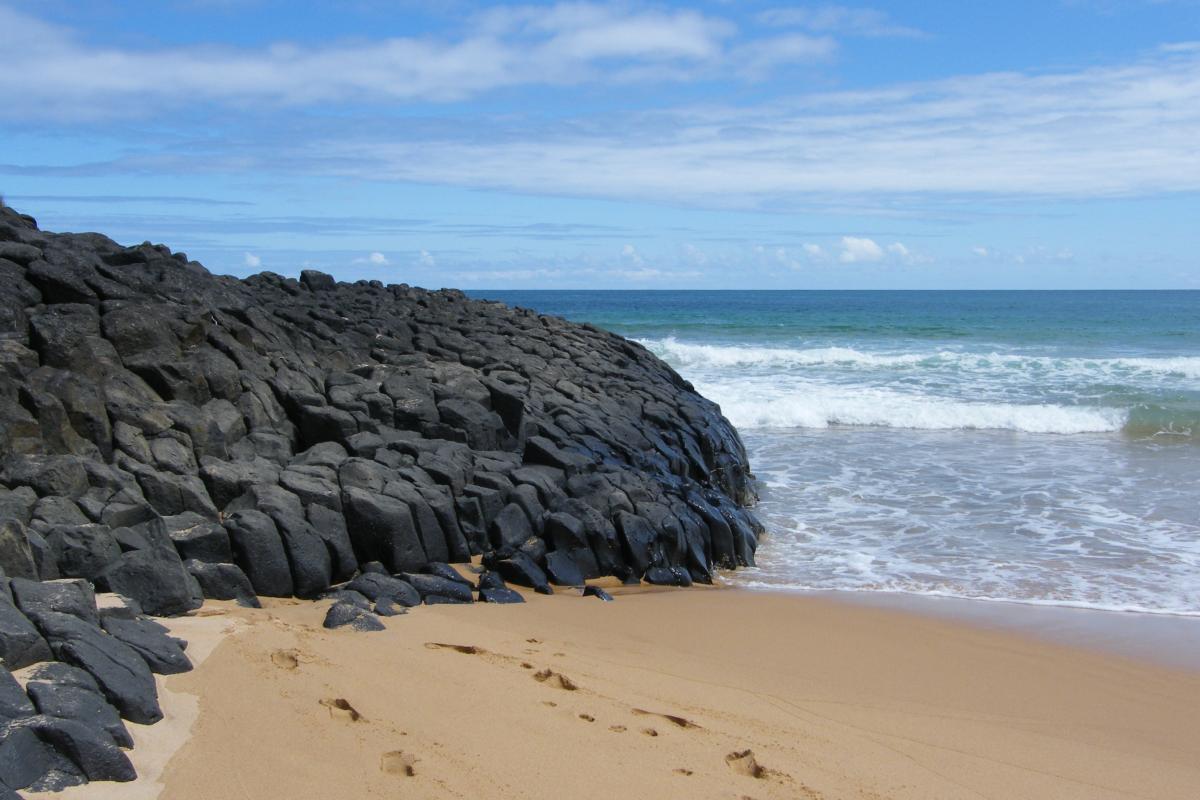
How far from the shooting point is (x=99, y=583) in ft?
→ 21.6

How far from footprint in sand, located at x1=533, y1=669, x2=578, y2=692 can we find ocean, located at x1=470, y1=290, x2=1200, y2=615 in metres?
4.05

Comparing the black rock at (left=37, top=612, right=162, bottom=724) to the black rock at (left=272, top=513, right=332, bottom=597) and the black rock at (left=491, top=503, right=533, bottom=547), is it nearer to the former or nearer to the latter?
the black rock at (left=272, top=513, right=332, bottom=597)

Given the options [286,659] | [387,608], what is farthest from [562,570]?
[286,659]

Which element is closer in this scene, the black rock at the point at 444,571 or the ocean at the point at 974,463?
the black rock at the point at 444,571

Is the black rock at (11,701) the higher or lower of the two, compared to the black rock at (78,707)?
higher

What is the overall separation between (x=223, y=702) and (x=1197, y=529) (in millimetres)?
10973

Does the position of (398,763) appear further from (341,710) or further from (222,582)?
(222,582)

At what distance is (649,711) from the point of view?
5.89 meters

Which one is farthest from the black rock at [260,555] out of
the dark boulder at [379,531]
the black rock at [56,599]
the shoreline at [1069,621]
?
the shoreline at [1069,621]

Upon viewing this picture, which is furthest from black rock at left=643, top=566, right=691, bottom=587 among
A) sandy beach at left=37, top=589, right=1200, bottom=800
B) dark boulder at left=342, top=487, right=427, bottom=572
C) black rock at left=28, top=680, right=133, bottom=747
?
black rock at left=28, top=680, right=133, bottom=747

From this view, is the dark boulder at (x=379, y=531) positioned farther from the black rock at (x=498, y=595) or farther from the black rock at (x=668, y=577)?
the black rock at (x=668, y=577)

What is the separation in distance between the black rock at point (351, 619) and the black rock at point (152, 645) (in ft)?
4.31

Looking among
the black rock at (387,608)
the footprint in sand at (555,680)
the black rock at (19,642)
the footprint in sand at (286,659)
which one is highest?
the black rock at (19,642)

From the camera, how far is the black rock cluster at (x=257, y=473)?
538cm
